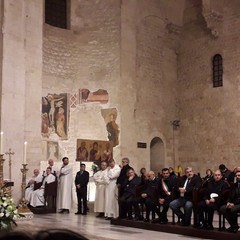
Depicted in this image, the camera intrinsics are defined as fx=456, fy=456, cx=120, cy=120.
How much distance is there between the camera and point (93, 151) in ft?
55.2

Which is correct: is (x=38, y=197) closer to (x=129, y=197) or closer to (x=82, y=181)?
(x=82, y=181)

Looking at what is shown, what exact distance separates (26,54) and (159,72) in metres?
8.00

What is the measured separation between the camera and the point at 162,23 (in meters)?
22.5

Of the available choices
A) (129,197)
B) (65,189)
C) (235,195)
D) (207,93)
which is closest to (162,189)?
(129,197)

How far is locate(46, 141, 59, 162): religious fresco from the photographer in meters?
18.7

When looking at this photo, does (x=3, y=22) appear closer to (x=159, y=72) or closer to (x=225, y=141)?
(x=159, y=72)

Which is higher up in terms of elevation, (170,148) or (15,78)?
(15,78)

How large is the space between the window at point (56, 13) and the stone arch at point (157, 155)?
6918 millimetres

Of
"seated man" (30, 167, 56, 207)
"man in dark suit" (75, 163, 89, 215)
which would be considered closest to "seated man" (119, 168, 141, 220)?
A: "man in dark suit" (75, 163, 89, 215)

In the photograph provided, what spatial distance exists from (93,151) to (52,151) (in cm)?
267

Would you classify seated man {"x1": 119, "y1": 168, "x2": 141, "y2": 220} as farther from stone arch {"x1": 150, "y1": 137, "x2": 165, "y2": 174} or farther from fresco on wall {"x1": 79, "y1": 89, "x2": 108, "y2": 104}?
stone arch {"x1": 150, "y1": 137, "x2": 165, "y2": 174}

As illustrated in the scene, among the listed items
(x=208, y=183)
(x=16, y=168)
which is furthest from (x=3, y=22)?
(x=208, y=183)

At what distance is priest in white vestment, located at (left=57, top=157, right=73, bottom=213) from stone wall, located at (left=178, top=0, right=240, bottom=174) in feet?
27.4

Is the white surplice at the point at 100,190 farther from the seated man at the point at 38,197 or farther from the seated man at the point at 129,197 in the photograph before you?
the seated man at the point at 129,197
